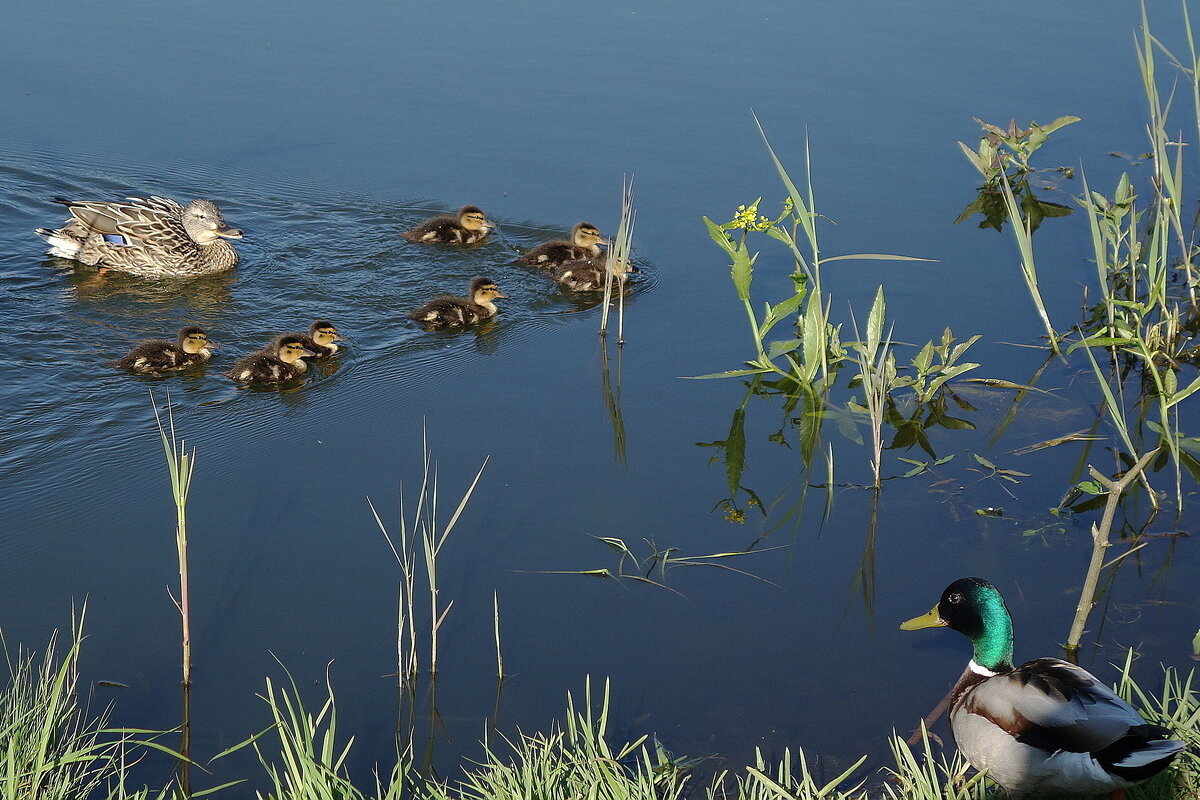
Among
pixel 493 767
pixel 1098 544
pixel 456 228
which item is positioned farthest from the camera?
pixel 456 228

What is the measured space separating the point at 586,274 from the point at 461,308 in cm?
78

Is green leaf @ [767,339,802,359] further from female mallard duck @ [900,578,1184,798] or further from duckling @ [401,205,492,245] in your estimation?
female mallard duck @ [900,578,1184,798]

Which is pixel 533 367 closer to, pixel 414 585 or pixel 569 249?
pixel 569 249

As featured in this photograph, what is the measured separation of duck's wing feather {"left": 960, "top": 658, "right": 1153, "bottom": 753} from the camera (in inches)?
116

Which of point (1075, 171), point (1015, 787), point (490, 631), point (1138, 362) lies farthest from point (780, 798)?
point (1075, 171)

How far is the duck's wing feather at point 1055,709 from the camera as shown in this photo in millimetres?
2957

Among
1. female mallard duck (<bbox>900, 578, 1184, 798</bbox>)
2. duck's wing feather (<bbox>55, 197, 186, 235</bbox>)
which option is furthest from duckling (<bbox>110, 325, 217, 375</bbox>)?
female mallard duck (<bbox>900, 578, 1184, 798</bbox>)

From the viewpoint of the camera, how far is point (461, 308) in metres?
6.47

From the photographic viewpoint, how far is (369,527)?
453 cm

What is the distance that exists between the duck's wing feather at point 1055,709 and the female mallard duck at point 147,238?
17.1 ft

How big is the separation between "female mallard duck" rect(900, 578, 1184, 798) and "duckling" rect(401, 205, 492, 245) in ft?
15.0

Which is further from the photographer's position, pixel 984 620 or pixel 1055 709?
pixel 984 620

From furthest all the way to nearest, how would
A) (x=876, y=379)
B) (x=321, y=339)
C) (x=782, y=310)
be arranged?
(x=321, y=339), (x=782, y=310), (x=876, y=379)

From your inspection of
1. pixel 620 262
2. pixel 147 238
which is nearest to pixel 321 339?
pixel 620 262
